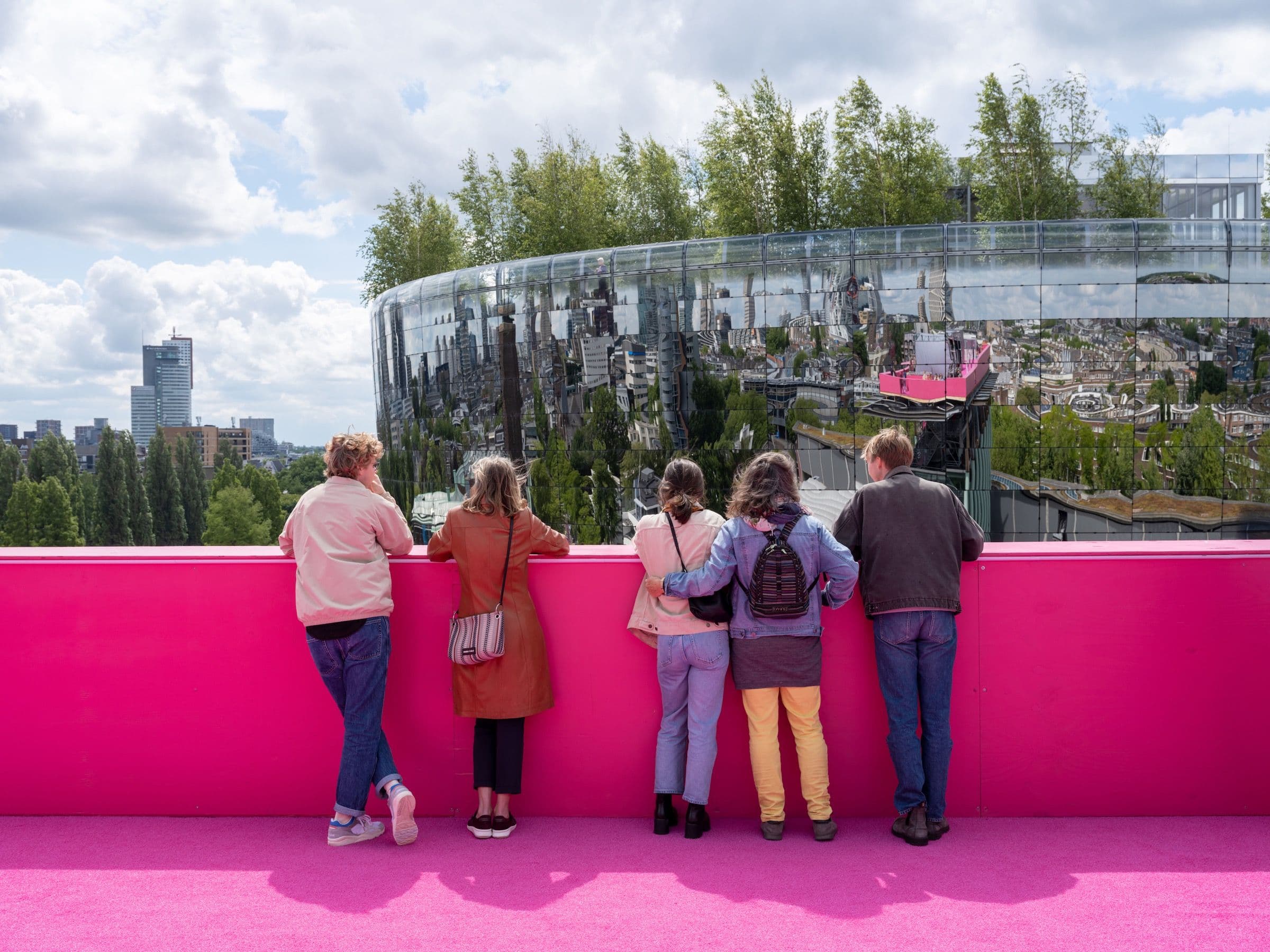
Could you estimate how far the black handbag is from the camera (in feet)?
12.2

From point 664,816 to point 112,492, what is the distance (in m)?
77.3

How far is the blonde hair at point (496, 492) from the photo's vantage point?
149 inches

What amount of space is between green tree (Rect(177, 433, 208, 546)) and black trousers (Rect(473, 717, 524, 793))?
267ft

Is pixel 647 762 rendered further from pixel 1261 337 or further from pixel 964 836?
pixel 1261 337

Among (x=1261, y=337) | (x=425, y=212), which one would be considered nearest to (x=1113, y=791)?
(x=1261, y=337)

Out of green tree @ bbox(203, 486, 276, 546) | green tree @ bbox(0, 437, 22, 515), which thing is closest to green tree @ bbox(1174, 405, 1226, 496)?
green tree @ bbox(203, 486, 276, 546)

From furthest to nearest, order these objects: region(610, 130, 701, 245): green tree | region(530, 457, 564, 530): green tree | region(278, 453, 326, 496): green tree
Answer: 1. region(278, 453, 326, 496): green tree
2. region(610, 130, 701, 245): green tree
3. region(530, 457, 564, 530): green tree

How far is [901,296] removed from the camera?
55.9ft

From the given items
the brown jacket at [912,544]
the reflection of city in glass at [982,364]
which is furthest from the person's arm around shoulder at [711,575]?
the reflection of city in glass at [982,364]

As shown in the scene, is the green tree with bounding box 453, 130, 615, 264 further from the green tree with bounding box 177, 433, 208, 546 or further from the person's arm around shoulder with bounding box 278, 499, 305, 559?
the green tree with bounding box 177, 433, 208, 546

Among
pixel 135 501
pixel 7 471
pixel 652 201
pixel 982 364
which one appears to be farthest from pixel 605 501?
pixel 7 471

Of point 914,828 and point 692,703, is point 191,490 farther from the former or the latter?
point 914,828

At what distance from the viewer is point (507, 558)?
3.79 m

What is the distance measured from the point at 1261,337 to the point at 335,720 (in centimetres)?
1721
